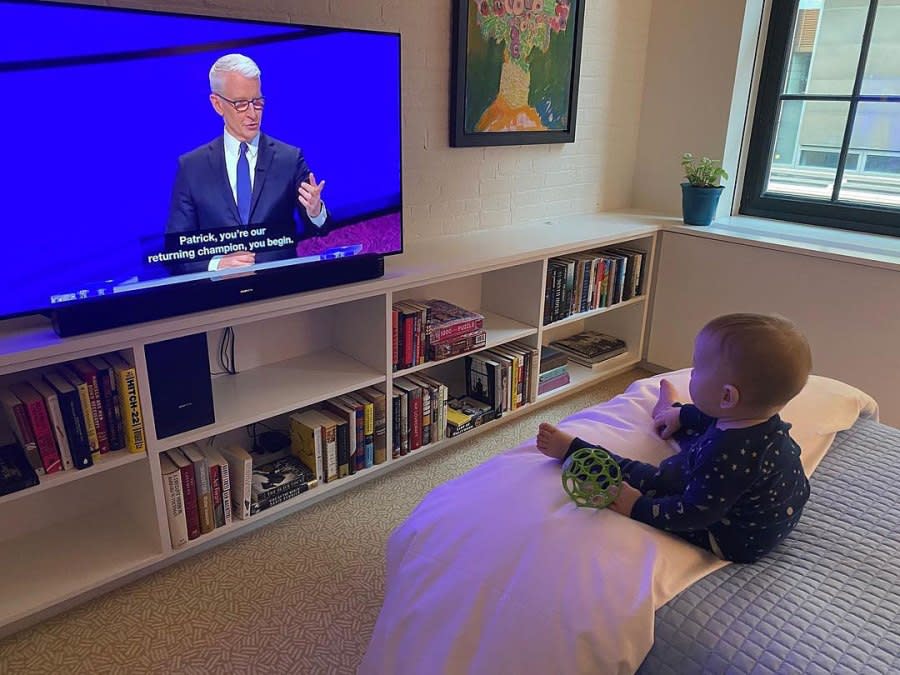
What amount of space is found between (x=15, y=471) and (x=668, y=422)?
155 cm

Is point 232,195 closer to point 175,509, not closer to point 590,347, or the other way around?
point 175,509

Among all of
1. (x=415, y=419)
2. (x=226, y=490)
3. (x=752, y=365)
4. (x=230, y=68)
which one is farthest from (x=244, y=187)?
(x=752, y=365)

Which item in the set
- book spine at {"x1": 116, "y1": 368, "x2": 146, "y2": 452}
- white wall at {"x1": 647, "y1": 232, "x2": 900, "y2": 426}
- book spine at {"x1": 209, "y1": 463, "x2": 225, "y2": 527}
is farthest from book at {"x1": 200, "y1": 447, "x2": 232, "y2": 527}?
white wall at {"x1": 647, "y1": 232, "x2": 900, "y2": 426}

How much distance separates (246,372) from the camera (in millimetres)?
2311

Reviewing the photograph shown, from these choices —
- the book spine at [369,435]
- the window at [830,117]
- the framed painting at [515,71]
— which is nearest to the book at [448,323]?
the book spine at [369,435]

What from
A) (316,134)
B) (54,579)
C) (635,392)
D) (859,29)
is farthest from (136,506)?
(859,29)

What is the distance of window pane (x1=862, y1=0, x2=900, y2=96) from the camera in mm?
2904

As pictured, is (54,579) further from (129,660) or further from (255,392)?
(255,392)

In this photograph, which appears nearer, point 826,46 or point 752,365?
point 752,365

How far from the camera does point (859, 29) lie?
2.99 m

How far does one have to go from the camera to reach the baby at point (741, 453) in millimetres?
1188

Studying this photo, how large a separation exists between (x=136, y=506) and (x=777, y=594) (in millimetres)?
1683

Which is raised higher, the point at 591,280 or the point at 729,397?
the point at 729,397

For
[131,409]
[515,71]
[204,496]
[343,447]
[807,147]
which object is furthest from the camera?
[807,147]
